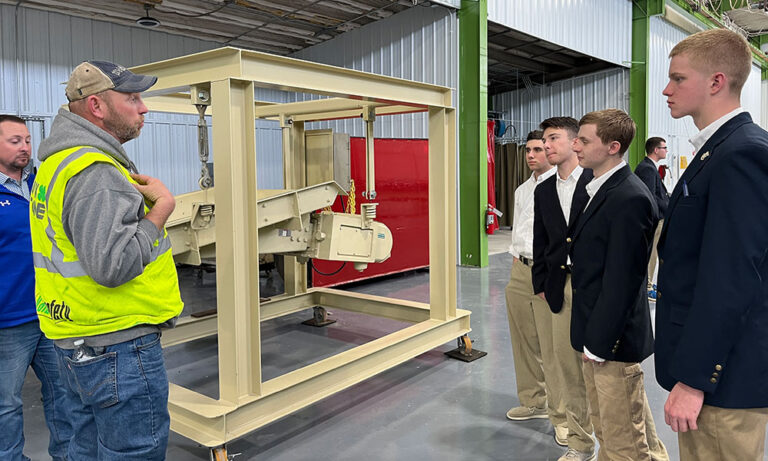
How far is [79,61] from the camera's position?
9.05 m

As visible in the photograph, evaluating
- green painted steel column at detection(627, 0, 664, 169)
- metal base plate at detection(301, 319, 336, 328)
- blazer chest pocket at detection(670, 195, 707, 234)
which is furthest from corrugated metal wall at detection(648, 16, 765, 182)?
blazer chest pocket at detection(670, 195, 707, 234)

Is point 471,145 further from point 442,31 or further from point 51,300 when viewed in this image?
point 51,300

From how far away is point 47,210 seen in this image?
1705 millimetres

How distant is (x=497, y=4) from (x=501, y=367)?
6.69 m

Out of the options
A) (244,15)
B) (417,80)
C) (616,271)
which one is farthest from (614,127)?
(244,15)

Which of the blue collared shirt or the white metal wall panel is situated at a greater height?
the white metal wall panel

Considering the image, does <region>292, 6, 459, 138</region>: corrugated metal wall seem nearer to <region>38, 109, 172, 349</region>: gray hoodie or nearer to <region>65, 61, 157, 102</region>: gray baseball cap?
<region>65, 61, 157, 102</region>: gray baseball cap

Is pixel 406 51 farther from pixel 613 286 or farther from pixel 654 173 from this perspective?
pixel 613 286

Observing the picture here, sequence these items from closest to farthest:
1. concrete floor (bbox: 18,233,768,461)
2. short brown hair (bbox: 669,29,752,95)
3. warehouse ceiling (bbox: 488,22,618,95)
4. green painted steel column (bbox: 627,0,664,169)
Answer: short brown hair (bbox: 669,29,752,95) < concrete floor (bbox: 18,233,768,461) < warehouse ceiling (bbox: 488,22,618,95) < green painted steel column (bbox: 627,0,664,169)

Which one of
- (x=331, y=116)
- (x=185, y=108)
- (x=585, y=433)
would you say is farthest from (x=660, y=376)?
(x=185, y=108)

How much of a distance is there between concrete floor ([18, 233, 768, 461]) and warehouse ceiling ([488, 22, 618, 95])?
803 cm

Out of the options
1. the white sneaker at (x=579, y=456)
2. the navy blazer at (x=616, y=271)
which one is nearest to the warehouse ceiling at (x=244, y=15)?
the navy blazer at (x=616, y=271)

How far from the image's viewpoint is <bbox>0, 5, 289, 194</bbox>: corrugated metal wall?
26.4 feet

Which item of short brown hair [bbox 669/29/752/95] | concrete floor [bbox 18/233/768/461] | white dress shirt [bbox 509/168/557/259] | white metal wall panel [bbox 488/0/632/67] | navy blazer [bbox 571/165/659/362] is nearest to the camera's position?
short brown hair [bbox 669/29/752/95]
